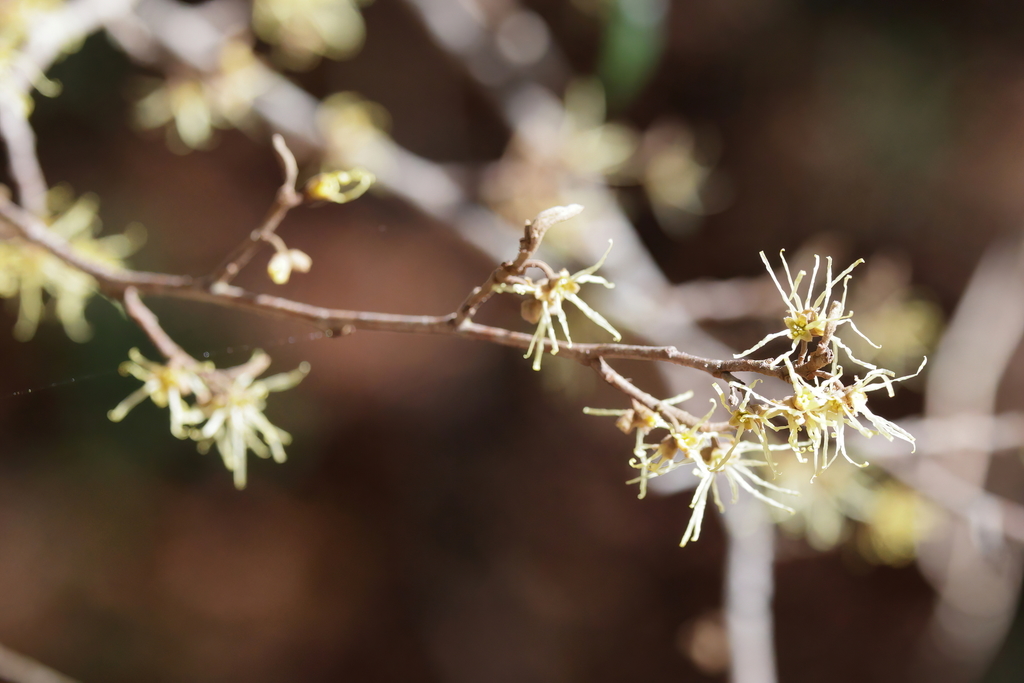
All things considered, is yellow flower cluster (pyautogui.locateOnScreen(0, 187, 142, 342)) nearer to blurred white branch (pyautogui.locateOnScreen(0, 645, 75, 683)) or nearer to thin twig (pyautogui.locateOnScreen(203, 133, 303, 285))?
thin twig (pyautogui.locateOnScreen(203, 133, 303, 285))

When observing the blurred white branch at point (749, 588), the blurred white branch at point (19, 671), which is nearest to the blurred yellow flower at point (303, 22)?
the blurred white branch at point (749, 588)

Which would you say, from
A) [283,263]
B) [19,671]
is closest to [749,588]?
[283,263]

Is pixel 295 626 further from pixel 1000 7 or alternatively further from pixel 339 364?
pixel 1000 7

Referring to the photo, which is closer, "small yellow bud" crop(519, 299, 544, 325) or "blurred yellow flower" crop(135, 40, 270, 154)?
"small yellow bud" crop(519, 299, 544, 325)

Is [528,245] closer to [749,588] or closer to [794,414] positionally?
[794,414]

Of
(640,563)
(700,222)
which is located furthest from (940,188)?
(640,563)

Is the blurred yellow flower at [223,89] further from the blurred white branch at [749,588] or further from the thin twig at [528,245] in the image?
the blurred white branch at [749,588]

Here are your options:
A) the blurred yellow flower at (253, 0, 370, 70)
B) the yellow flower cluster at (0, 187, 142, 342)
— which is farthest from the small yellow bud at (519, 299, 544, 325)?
the blurred yellow flower at (253, 0, 370, 70)

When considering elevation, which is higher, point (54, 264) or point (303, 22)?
point (303, 22)

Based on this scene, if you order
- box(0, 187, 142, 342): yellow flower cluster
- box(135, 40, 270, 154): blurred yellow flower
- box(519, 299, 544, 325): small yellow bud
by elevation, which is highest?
box(135, 40, 270, 154): blurred yellow flower

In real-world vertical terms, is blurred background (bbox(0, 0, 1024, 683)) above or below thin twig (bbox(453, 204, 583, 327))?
above
